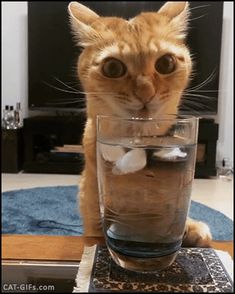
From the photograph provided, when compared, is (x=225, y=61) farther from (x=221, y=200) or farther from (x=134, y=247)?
(x=134, y=247)

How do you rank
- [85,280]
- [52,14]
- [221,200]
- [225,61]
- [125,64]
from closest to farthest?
[85,280], [125,64], [52,14], [225,61], [221,200]

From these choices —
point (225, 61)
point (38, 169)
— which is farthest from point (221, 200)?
point (38, 169)

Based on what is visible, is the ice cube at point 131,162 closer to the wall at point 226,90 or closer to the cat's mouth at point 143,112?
the cat's mouth at point 143,112

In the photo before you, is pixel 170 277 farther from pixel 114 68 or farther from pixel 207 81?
pixel 207 81

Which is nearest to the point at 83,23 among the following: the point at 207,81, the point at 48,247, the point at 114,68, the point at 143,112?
the point at 114,68

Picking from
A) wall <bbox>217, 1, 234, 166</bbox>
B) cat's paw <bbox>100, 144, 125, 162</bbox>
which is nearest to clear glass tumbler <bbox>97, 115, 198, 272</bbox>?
cat's paw <bbox>100, 144, 125, 162</bbox>

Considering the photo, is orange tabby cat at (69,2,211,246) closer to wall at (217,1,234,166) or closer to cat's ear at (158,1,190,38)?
cat's ear at (158,1,190,38)

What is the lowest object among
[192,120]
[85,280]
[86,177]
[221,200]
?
[221,200]
